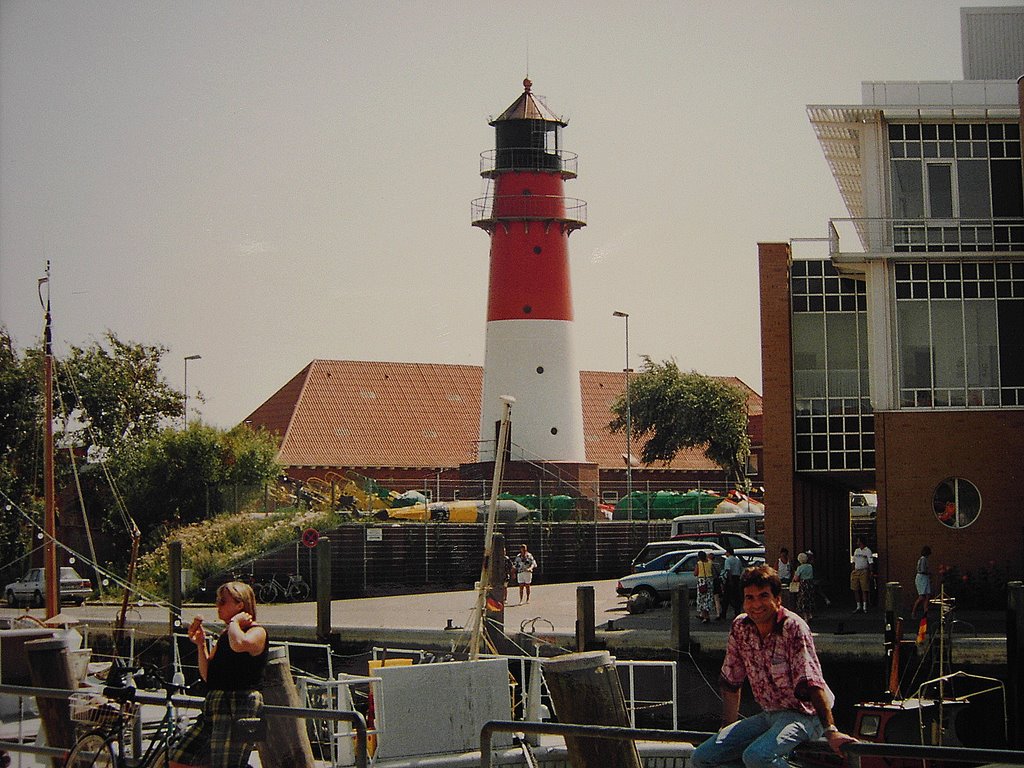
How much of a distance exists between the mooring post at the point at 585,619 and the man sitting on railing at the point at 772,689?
19896mm

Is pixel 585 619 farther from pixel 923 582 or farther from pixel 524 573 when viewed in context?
pixel 524 573

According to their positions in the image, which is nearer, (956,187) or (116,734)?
(116,734)

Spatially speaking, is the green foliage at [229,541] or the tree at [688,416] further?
the tree at [688,416]

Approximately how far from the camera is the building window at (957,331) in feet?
109

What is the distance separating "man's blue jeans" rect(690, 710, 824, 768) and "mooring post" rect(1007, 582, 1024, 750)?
1365 centimetres

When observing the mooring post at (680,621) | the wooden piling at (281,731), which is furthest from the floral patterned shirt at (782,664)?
the mooring post at (680,621)

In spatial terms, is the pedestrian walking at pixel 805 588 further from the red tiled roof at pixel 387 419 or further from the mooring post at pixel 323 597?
the red tiled roof at pixel 387 419

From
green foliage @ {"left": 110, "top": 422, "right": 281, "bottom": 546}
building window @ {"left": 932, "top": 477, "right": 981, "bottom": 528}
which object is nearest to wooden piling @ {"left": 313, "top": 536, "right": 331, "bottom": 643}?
building window @ {"left": 932, "top": 477, "right": 981, "bottom": 528}

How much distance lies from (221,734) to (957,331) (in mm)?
27539

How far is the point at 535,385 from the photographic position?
2163 inches

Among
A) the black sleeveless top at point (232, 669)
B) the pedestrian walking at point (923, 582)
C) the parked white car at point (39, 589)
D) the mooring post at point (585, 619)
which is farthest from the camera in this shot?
the parked white car at point (39, 589)

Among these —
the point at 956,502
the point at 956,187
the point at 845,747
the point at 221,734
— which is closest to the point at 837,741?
the point at 845,747

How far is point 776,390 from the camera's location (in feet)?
116

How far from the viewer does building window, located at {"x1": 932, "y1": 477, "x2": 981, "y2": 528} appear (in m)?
32.3
